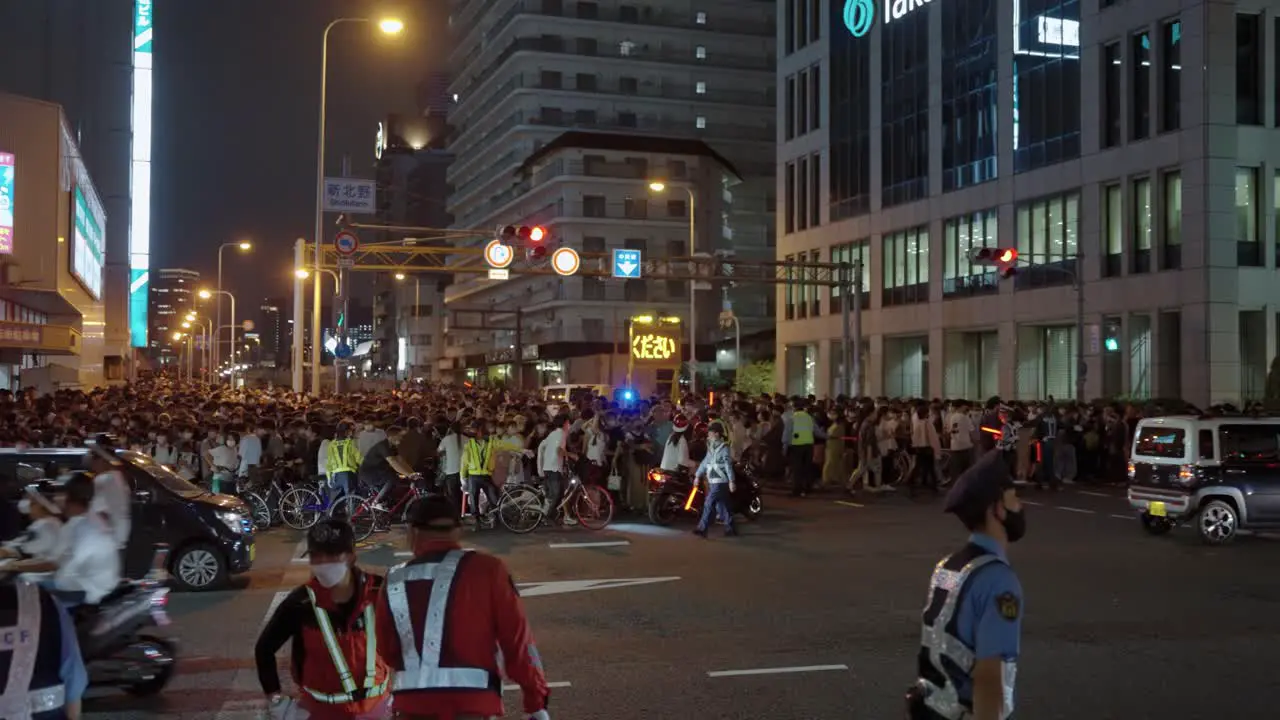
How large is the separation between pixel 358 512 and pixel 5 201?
1764 cm

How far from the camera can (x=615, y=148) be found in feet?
253

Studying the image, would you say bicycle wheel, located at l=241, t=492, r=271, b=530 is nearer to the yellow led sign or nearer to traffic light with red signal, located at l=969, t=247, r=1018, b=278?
the yellow led sign

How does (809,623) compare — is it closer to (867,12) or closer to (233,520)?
(233,520)

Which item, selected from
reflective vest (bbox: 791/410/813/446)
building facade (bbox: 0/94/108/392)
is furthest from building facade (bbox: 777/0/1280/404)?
building facade (bbox: 0/94/108/392)

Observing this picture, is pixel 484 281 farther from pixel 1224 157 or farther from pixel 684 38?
pixel 1224 157

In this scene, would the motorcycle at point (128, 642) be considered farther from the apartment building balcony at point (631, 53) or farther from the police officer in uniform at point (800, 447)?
the apartment building balcony at point (631, 53)

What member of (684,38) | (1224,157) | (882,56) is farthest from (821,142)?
(684,38)

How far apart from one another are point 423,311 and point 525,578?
373ft

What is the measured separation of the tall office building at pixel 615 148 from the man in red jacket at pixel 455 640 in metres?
69.6

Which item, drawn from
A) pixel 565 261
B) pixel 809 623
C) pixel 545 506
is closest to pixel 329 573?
pixel 809 623

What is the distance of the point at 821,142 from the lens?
53.9 m

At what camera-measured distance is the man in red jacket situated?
13.3 ft

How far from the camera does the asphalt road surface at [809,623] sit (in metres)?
8.18

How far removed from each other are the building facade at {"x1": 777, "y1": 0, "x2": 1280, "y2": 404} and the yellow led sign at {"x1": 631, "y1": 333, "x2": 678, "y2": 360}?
11.5 m
